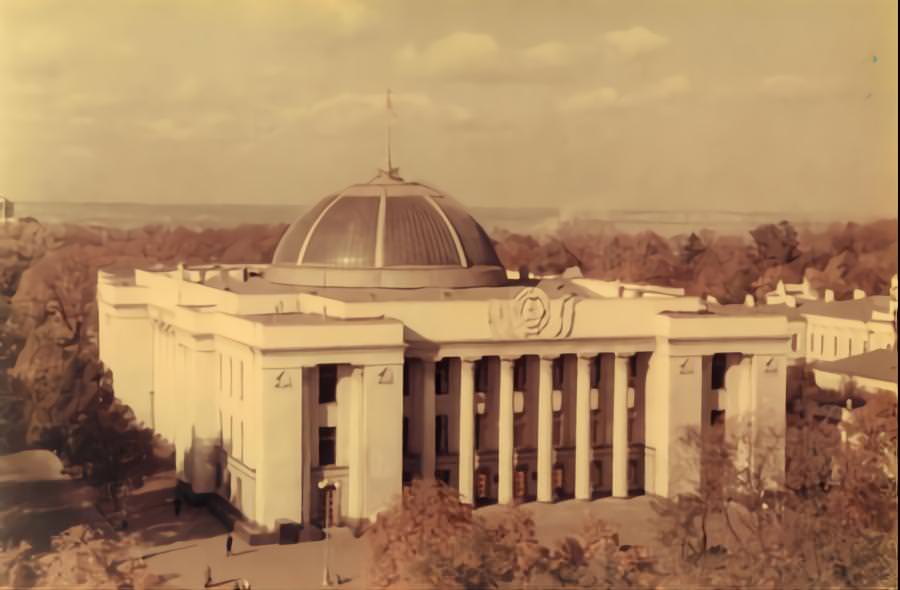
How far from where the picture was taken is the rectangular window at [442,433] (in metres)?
38.4

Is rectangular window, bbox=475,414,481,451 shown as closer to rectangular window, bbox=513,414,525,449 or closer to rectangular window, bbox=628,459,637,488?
rectangular window, bbox=513,414,525,449

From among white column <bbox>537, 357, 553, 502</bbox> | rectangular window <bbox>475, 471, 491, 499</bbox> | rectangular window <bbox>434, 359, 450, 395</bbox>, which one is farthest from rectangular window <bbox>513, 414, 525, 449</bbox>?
rectangular window <bbox>434, 359, 450, 395</bbox>

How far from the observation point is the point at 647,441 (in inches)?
1554

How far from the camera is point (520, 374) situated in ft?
128

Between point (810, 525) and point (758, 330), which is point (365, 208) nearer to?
point (758, 330)

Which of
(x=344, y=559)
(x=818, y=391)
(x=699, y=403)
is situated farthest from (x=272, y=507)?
(x=818, y=391)

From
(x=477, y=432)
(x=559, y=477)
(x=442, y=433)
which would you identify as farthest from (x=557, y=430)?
(x=442, y=433)

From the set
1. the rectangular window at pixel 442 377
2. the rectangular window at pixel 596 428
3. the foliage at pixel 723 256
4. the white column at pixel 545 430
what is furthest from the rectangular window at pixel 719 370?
the rectangular window at pixel 442 377

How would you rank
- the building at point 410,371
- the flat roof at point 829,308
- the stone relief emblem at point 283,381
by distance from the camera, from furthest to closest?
1. the flat roof at point 829,308
2. the building at point 410,371
3. the stone relief emblem at point 283,381

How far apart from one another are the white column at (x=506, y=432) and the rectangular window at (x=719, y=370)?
442cm

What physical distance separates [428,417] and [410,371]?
3.16 ft

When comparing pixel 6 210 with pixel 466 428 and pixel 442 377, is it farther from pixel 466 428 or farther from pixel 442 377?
pixel 466 428

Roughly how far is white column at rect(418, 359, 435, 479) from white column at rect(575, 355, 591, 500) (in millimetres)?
3094

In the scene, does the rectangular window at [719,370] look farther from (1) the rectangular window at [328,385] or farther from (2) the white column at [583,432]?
(1) the rectangular window at [328,385]
